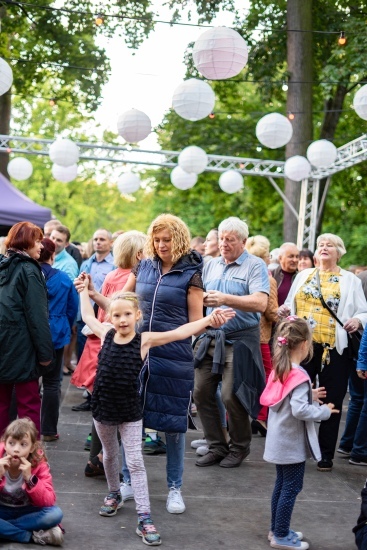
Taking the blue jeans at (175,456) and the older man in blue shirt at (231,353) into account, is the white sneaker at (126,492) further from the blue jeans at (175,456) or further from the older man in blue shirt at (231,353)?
the older man in blue shirt at (231,353)

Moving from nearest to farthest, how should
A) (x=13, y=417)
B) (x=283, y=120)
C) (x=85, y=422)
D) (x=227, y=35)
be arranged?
(x=13, y=417), (x=85, y=422), (x=227, y=35), (x=283, y=120)

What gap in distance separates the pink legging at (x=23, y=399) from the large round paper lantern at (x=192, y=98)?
634 cm

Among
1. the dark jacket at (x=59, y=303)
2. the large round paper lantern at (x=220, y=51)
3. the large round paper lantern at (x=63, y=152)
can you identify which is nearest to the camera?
the dark jacket at (x=59, y=303)

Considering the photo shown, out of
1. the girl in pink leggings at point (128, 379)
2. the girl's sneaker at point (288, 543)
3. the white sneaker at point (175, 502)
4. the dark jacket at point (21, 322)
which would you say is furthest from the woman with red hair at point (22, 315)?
the girl's sneaker at point (288, 543)

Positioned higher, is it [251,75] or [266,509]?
[251,75]

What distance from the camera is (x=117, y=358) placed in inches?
202

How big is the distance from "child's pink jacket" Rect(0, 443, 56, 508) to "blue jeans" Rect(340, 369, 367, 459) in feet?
11.0

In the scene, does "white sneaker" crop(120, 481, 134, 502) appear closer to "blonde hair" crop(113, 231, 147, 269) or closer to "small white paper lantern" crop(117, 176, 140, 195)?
"blonde hair" crop(113, 231, 147, 269)

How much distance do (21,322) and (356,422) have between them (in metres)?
3.37

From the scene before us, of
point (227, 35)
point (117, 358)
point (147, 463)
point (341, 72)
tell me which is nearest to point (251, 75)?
point (341, 72)

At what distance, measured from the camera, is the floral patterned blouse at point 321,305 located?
23.1 ft

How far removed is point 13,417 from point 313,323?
2710 millimetres

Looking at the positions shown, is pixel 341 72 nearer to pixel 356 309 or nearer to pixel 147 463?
pixel 356 309

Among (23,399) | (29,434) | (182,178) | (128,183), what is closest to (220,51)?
(23,399)
